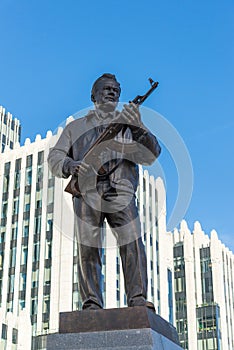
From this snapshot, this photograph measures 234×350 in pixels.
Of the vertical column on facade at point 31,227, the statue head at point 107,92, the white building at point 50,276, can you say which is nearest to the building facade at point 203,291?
the white building at point 50,276

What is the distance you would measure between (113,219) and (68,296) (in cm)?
4721

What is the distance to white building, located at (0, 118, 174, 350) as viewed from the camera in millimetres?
52688

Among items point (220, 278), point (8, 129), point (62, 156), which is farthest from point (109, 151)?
point (8, 129)

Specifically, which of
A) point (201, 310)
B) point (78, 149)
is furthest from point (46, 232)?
point (78, 149)

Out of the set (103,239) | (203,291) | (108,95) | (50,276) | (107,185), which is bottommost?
(103,239)

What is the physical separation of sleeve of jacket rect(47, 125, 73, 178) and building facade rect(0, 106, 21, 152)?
104912 mm

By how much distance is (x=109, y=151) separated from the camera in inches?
275

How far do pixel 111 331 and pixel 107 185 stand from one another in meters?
1.71

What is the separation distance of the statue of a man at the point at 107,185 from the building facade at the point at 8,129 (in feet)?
345

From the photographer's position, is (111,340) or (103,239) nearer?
(111,340)

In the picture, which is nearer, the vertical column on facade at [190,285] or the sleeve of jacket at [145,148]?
the sleeve of jacket at [145,148]

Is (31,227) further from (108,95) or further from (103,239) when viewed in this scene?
(103,239)

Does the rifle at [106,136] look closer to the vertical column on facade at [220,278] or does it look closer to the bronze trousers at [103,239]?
the bronze trousers at [103,239]

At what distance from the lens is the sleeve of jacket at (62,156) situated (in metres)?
6.94
